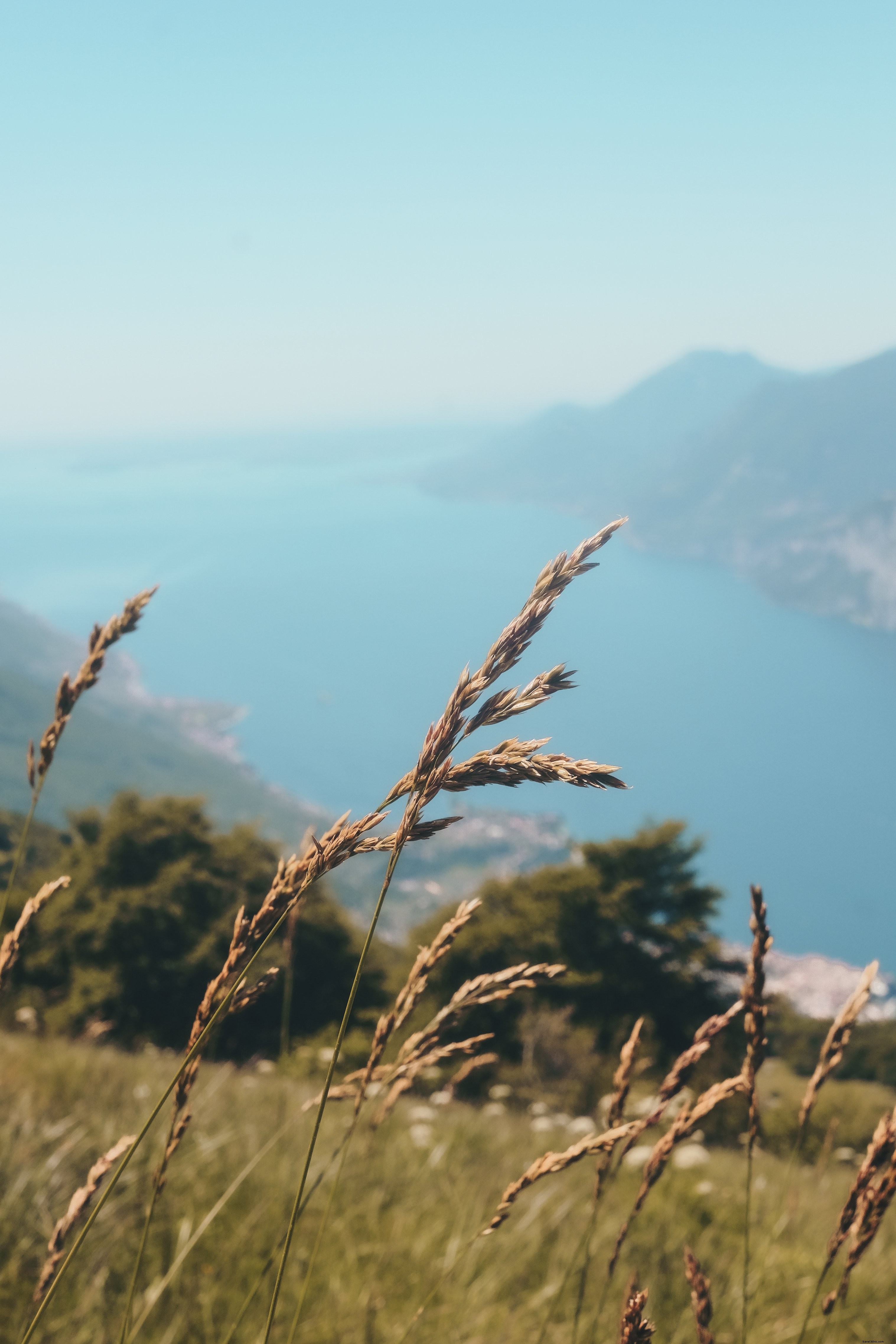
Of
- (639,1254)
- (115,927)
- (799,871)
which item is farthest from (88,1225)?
(799,871)

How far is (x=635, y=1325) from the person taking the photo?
1.79 ft

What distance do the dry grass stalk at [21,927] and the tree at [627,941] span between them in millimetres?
19197

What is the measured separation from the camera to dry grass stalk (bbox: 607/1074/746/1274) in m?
0.86

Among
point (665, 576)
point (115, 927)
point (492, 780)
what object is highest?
point (665, 576)

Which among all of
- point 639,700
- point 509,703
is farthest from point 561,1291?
point 639,700

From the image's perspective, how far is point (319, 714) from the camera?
5408 inches

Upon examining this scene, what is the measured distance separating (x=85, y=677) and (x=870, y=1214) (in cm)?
104

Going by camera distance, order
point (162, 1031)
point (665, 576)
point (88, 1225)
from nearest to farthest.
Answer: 1. point (88, 1225)
2. point (162, 1031)
3. point (665, 576)

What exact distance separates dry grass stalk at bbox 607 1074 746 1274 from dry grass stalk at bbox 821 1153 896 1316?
0.49 ft

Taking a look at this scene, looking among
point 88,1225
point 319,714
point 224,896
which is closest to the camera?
point 88,1225

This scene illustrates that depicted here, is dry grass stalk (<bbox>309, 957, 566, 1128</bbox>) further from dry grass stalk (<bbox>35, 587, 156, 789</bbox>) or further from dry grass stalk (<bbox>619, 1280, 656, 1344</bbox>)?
dry grass stalk (<bbox>35, 587, 156, 789</bbox>)

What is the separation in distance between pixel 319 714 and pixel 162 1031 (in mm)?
119287

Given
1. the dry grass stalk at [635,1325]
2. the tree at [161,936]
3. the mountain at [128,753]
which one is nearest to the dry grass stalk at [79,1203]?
the dry grass stalk at [635,1325]

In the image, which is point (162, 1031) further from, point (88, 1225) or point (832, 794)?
point (832, 794)
